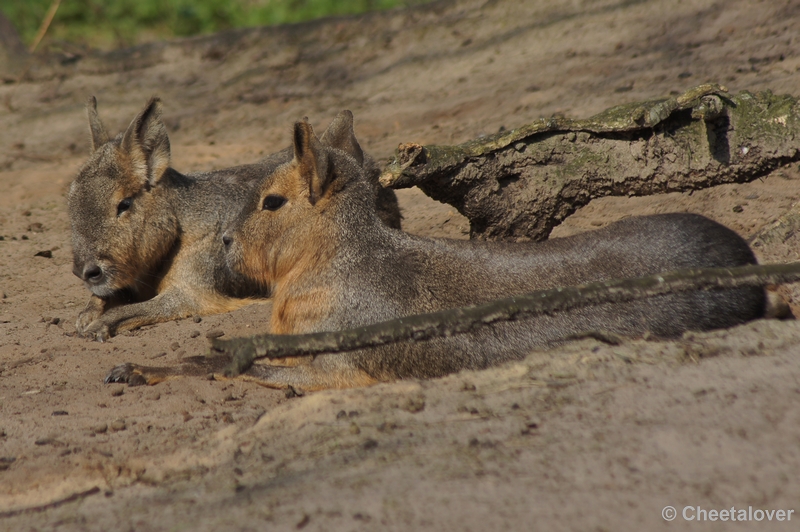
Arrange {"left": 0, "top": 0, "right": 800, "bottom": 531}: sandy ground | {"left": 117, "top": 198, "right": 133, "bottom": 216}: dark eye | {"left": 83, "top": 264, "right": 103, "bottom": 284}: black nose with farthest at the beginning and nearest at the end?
{"left": 117, "top": 198, "right": 133, "bottom": 216}: dark eye
{"left": 83, "top": 264, "right": 103, "bottom": 284}: black nose
{"left": 0, "top": 0, "right": 800, "bottom": 531}: sandy ground

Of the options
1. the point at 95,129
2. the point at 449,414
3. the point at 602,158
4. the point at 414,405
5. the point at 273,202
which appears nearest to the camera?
the point at 449,414

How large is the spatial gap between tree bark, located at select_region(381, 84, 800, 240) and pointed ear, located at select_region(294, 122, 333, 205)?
448 millimetres

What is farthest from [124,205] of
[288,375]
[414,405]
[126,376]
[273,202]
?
[414,405]

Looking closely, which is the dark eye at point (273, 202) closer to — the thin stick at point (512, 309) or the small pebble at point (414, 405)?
the thin stick at point (512, 309)

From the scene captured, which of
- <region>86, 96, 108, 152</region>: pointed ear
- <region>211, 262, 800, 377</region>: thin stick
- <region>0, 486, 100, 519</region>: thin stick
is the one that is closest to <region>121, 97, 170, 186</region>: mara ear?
<region>86, 96, 108, 152</region>: pointed ear

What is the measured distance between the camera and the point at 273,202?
4363mm

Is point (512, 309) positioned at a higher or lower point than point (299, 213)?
lower

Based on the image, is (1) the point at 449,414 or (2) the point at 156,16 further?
(2) the point at 156,16

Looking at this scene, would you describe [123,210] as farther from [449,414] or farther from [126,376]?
[449,414]

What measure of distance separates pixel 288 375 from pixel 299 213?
864 millimetres

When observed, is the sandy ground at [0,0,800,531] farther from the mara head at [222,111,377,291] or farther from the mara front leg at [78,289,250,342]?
the mara head at [222,111,377,291]

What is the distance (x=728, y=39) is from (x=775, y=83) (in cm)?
147

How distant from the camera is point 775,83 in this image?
6270 millimetres

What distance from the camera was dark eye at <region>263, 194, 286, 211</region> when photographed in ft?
14.3
